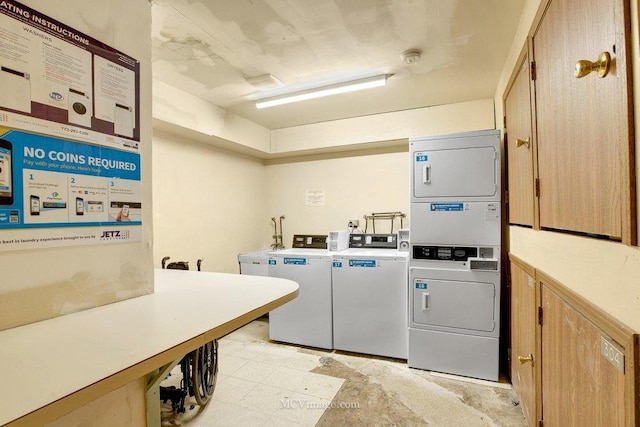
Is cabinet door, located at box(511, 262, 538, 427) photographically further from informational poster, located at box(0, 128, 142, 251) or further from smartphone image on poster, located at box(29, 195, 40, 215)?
smartphone image on poster, located at box(29, 195, 40, 215)

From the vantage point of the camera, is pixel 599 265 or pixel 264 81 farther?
pixel 264 81

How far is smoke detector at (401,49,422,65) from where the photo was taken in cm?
232

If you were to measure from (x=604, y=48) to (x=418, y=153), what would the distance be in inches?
74.9

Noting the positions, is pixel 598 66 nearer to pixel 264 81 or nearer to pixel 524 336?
pixel 524 336

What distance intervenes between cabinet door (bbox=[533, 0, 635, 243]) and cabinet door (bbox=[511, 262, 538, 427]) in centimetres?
58

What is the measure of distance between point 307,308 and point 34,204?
267 centimetres

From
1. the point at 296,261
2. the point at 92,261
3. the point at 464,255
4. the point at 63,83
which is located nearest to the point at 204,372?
the point at 296,261

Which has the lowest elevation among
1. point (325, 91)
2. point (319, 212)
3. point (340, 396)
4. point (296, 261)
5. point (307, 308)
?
point (340, 396)

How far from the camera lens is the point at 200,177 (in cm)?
365

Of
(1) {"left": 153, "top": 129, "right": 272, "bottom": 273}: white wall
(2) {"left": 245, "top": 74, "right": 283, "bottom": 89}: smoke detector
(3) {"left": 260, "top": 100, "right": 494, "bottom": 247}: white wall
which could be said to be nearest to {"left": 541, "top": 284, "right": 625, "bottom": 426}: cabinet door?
(3) {"left": 260, "top": 100, "right": 494, "bottom": 247}: white wall

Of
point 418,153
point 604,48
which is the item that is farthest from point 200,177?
point 604,48

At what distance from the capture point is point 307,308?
10.7ft

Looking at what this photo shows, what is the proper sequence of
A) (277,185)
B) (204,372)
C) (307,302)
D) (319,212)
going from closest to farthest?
(204,372) → (307,302) → (319,212) → (277,185)

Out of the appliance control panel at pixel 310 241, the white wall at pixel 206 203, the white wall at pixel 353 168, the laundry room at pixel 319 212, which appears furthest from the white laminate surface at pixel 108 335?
the white wall at pixel 353 168
